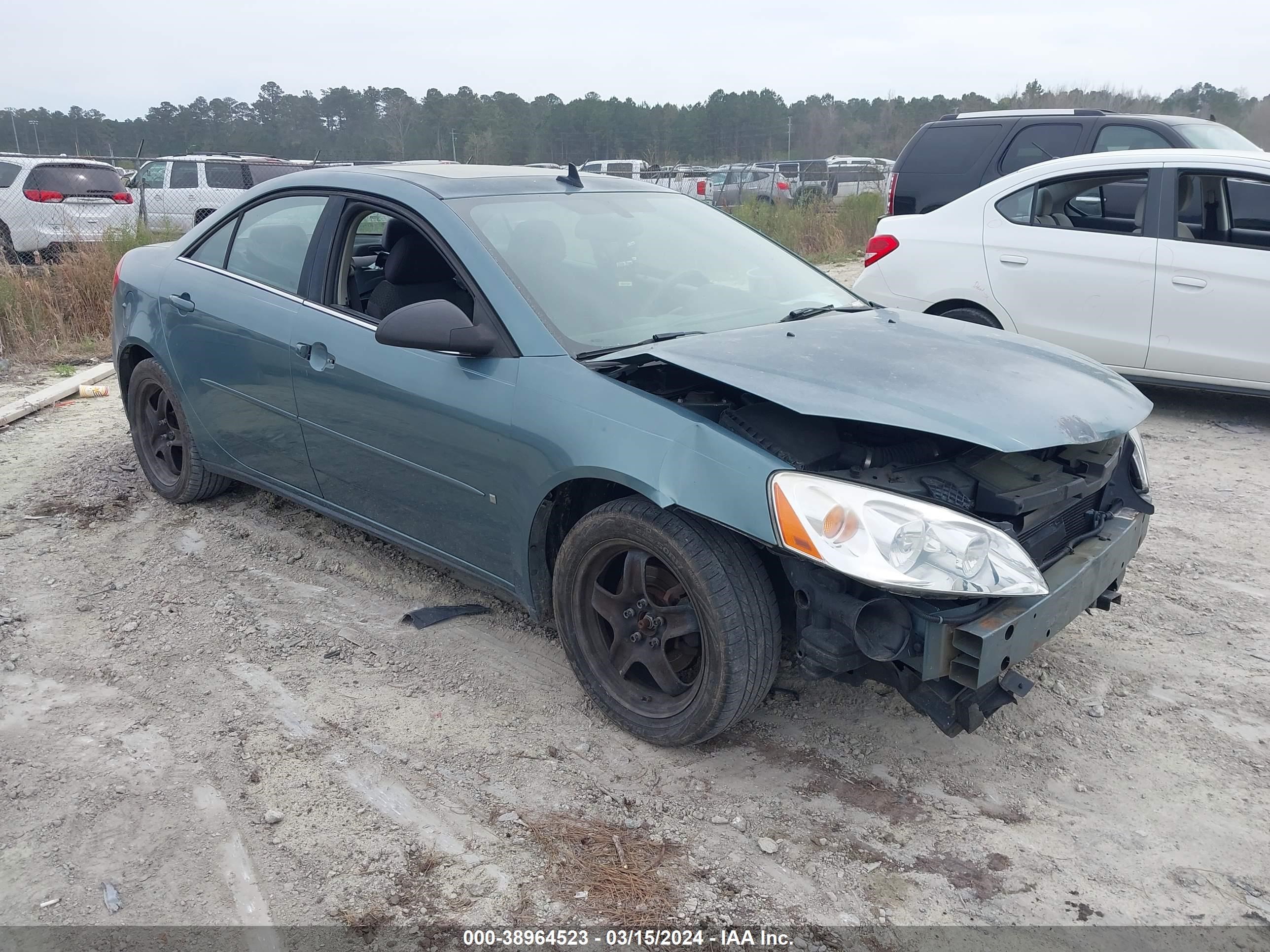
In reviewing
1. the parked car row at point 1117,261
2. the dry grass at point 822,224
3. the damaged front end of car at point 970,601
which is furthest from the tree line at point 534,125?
the damaged front end of car at point 970,601

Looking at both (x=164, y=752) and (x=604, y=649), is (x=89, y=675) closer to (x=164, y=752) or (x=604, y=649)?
(x=164, y=752)

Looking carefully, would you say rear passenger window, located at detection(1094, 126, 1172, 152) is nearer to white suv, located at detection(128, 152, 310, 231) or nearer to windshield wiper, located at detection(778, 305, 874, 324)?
windshield wiper, located at detection(778, 305, 874, 324)

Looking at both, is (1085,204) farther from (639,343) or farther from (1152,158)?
(639,343)

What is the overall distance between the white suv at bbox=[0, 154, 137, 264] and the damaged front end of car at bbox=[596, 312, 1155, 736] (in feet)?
40.1

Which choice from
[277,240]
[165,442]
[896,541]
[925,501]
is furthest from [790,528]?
[165,442]

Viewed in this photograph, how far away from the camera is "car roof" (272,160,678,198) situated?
3.71 metres

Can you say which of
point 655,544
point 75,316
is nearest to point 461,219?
point 655,544

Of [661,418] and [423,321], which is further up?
[423,321]

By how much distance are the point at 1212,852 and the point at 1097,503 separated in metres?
1.11

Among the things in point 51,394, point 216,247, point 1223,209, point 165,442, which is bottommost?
point 51,394

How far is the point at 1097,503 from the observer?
3.24 m

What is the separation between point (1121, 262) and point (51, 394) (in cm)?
740

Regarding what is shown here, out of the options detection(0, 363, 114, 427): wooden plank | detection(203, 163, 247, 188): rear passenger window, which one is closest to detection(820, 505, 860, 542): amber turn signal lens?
detection(0, 363, 114, 427): wooden plank

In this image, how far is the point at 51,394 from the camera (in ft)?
23.7
